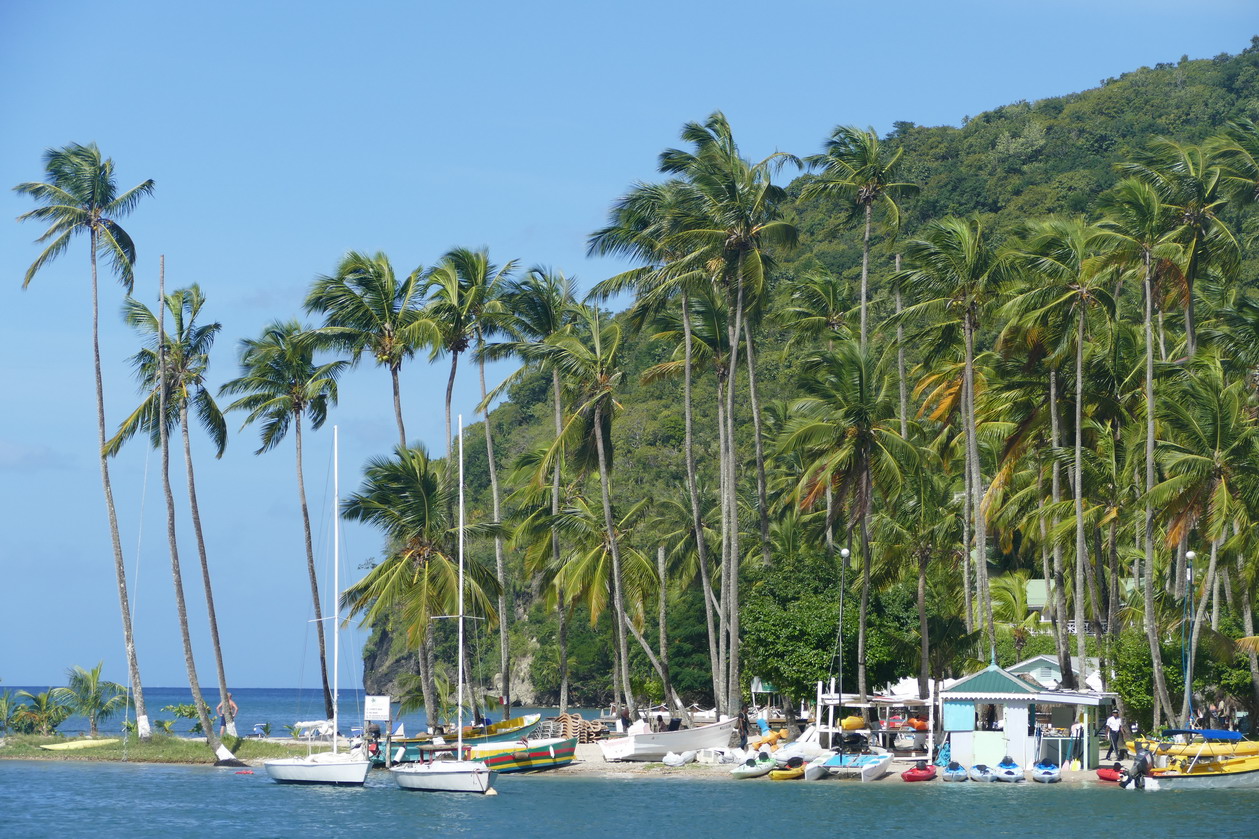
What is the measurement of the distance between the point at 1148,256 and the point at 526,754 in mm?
25678

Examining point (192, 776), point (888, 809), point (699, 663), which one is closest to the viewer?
point (888, 809)

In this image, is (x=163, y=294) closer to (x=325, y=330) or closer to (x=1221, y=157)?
(x=325, y=330)

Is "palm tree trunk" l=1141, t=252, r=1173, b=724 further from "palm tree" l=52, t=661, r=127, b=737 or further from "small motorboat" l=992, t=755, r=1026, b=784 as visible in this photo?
"palm tree" l=52, t=661, r=127, b=737

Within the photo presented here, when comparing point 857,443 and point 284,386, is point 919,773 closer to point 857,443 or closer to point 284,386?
point 857,443

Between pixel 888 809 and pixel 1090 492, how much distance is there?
693 inches

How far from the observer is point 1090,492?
160 ft

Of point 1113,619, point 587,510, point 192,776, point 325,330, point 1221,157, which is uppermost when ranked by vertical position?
point 1221,157

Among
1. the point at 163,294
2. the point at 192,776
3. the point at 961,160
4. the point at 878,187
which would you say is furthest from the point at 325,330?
the point at 961,160

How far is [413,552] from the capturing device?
47562 mm

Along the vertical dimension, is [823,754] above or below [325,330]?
below

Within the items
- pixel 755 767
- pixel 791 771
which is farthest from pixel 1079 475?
pixel 755 767

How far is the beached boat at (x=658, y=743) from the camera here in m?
45.6

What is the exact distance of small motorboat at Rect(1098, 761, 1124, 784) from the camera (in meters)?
38.8

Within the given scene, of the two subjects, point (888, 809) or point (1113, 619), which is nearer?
point (888, 809)
